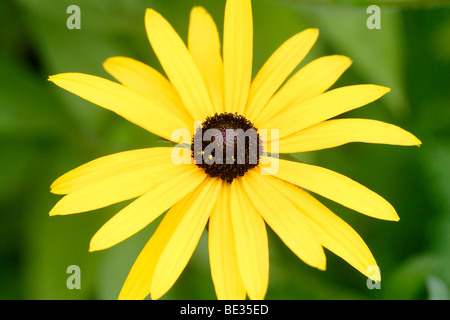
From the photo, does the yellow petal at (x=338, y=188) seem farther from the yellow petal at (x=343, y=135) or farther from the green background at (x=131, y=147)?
the green background at (x=131, y=147)

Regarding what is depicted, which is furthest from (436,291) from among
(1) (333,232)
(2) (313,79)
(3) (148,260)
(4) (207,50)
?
(4) (207,50)

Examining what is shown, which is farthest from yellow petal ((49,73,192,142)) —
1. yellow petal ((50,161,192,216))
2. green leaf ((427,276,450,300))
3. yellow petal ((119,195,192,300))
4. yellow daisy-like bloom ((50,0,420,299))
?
green leaf ((427,276,450,300))

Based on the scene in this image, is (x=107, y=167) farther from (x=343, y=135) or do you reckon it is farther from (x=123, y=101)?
(x=343, y=135)

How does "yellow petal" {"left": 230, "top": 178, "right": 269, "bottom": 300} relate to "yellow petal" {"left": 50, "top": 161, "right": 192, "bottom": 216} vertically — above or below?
below

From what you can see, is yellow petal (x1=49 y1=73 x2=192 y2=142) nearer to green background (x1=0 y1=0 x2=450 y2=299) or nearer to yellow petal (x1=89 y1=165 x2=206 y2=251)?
yellow petal (x1=89 y1=165 x2=206 y2=251)

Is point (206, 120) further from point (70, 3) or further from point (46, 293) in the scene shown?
point (46, 293)
